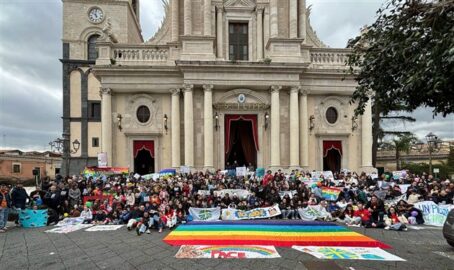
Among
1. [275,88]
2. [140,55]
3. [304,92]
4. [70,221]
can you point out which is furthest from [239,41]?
[70,221]

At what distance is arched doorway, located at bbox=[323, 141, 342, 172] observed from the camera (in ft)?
83.5

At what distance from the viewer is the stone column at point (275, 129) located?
2356 centimetres

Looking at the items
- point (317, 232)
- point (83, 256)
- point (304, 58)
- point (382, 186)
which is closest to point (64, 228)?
point (83, 256)

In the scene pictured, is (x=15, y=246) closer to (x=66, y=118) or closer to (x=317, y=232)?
(x=317, y=232)

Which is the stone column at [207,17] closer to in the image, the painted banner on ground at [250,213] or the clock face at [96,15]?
the painted banner on ground at [250,213]

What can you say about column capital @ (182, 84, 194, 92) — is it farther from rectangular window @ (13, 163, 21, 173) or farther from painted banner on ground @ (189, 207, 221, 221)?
rectangular window @ (13, 163, 21, 173)

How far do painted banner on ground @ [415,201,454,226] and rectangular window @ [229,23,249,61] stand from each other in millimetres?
17017

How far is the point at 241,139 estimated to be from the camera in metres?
26.7

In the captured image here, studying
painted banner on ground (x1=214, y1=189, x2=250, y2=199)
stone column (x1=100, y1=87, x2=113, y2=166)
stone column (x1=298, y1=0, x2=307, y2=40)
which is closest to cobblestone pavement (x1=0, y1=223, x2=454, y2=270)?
painted banner on ground (x1=214, y1=189, x2=250, y2=199)

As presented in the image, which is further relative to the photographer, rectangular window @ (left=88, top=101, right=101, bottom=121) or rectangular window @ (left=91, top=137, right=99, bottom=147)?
rectangular window @ (left=88, top=101, right=101, bottom=121)

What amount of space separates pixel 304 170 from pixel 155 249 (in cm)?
1676

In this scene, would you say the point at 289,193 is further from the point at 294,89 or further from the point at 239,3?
the point at 239,3

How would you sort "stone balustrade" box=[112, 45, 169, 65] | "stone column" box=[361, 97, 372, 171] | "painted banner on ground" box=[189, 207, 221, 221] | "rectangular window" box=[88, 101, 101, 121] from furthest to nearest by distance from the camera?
"rectangular window" box=[88, 101, 101, 121] < "stone column" box=[361, 97, 372, 171] < "stone balustrade" box=[112, 45, 169, 65] < "painted banner on ground" box=[189, 207, 221, 221]

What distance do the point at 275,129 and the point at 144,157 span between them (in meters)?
10.6
